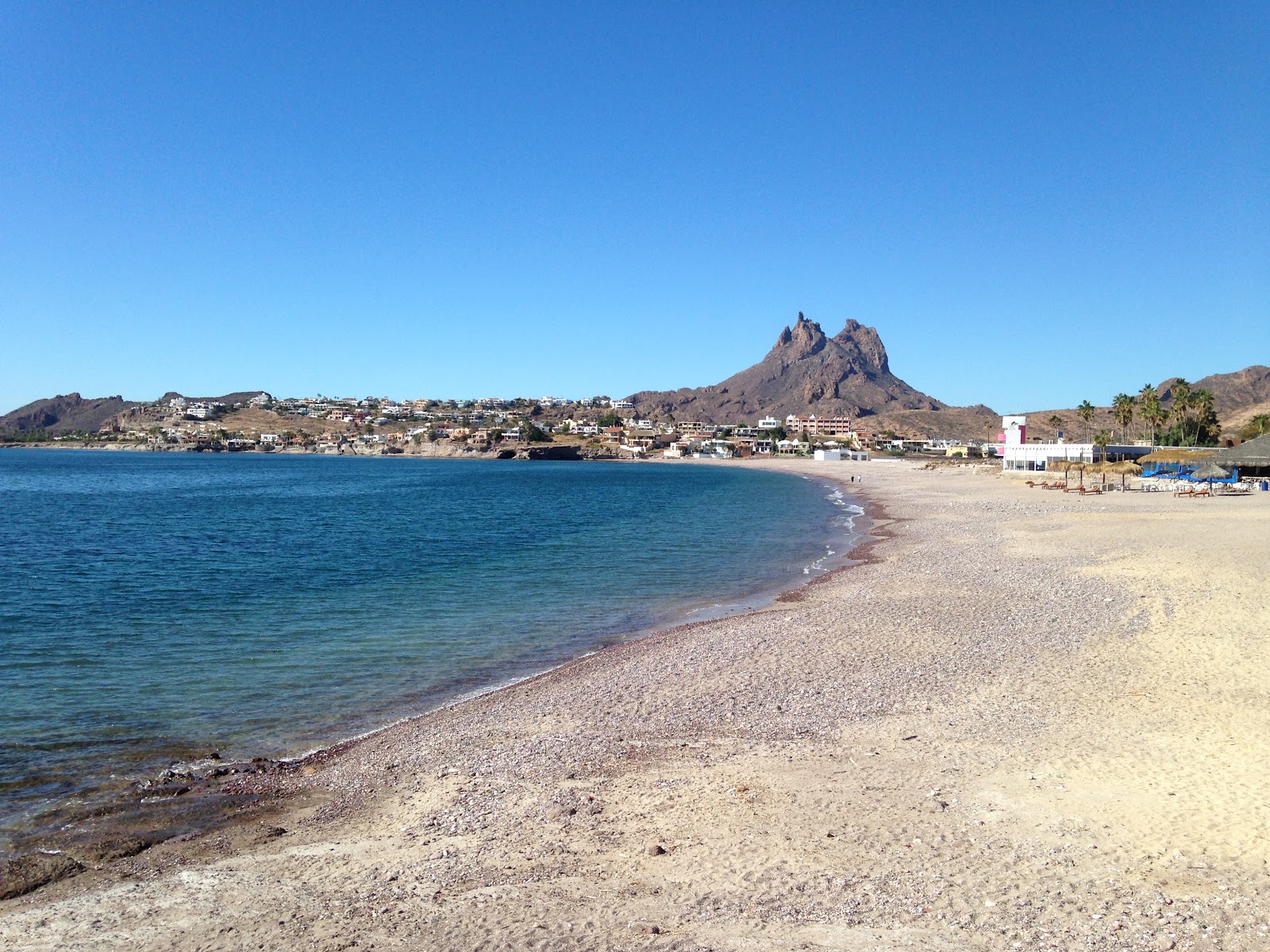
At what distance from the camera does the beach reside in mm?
6988

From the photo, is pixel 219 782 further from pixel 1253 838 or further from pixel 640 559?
pixel 640 559

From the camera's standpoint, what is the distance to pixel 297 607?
24.0 m

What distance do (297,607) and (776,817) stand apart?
62.2 feet

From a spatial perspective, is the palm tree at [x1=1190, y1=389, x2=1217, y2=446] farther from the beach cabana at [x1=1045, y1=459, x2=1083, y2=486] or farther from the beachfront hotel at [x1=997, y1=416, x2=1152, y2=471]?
the beach cabana at [x1=1045, y1=459, x2=1083, y2=486]

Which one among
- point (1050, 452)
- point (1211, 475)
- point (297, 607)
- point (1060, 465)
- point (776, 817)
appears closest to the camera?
point (776, 817)

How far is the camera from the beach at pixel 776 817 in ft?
22.9

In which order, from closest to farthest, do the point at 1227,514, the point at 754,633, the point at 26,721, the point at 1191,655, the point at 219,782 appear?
the point at 219,782 → the point at 26,721 → the point at 1191,655 → the point at 754,633 → the point at 1227,514

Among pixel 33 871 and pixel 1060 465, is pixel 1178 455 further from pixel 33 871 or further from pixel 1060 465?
pixel 33 871

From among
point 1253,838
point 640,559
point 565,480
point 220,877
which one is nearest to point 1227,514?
point 640,559

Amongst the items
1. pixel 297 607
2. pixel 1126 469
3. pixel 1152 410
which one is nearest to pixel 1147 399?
pixel 1152 410

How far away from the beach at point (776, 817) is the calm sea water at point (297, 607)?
2.50 m

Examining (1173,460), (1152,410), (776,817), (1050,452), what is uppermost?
(1152,410)

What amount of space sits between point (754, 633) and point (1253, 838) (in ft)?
37.5

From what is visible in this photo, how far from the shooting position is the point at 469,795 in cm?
1005
